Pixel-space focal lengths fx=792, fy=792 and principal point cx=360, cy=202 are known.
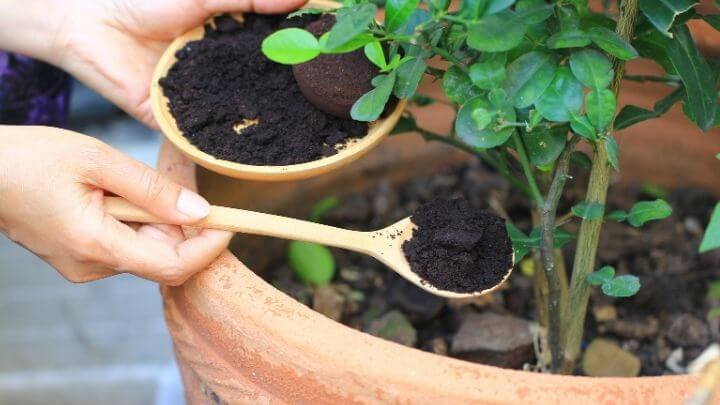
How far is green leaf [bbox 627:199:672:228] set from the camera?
719mm

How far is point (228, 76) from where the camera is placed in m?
0.93

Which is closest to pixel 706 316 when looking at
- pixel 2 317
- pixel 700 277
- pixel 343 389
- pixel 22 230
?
pixel 700 277

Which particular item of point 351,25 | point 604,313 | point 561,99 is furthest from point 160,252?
point 604,313

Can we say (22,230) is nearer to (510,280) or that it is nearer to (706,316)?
(510,280)

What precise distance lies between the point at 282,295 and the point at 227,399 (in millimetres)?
119

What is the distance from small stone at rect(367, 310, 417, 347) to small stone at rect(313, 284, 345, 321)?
0.05m

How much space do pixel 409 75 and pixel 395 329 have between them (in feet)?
1.30

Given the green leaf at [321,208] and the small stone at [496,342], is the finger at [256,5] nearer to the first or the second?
the green leaf at [321,208]

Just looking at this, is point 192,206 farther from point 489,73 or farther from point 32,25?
point 32,25

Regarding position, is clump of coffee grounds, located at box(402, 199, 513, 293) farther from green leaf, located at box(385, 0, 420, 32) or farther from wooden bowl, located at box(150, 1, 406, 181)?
green leaf, located at box(385, 0, 420, 32)

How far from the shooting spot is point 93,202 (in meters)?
0.77

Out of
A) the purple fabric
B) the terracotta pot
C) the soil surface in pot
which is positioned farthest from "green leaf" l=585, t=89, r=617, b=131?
the purple fabric

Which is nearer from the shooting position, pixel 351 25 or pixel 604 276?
pixel 351 25

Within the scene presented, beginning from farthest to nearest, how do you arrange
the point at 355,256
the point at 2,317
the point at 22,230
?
1. the point at 2,317
2. the point at 355,256
3. the point at 22,230
